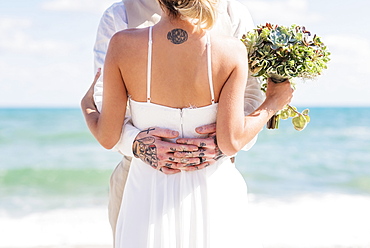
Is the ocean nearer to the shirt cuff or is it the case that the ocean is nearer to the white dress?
the white dress

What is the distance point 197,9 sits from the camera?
8.26ft

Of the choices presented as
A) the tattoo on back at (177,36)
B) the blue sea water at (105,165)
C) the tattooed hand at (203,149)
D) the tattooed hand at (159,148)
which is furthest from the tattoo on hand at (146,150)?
the blue sea water at (105,165)

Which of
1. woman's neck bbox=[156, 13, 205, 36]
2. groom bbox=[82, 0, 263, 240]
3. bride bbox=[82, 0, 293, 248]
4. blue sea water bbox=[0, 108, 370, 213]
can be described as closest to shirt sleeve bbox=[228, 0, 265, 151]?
groom bbox=[82, 0, 263, 240]

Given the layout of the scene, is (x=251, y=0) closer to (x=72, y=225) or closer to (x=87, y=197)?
(x=87, y=197)

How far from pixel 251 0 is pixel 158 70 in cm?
3600

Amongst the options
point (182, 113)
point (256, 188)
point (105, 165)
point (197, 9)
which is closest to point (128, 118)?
point (182, 113)

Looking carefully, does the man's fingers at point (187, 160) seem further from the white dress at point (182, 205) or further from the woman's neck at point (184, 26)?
the woman's neck at point (184, 26)

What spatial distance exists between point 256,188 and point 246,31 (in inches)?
412

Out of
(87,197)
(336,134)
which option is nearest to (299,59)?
(87,197)

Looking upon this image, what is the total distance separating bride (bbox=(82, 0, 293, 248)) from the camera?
8.47ft

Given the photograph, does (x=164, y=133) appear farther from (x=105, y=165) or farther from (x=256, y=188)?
(x=105, y=165)

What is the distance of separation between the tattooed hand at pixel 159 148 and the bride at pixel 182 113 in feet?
0.04

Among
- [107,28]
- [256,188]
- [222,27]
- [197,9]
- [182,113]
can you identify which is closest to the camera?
[197,9]

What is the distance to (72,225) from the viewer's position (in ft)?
Result: 33.2
